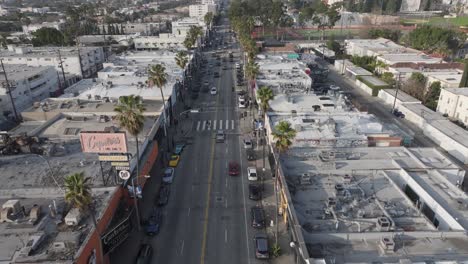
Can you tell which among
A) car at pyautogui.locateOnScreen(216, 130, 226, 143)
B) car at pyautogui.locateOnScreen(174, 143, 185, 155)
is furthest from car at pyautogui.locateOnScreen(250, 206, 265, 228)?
car at pyautogui.locateOnScreen(216, 130, 226, 143)

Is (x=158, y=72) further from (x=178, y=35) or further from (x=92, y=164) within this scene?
(x=178, y=35)

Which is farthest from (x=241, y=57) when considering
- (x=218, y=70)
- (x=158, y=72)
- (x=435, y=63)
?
(x=158, y=72)

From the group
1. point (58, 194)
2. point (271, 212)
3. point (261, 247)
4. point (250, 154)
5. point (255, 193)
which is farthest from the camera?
point (250, 154)

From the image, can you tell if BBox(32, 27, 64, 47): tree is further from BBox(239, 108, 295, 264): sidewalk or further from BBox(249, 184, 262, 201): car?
BBox(249, 184, 262, 201): car

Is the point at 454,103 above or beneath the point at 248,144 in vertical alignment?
above

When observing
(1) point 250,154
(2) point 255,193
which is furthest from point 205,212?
(1) point 250,154

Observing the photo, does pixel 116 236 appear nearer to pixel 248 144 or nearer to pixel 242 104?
pixel 248 144

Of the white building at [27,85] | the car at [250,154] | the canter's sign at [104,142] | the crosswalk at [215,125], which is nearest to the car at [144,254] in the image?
the canter's sign at [104,142]
